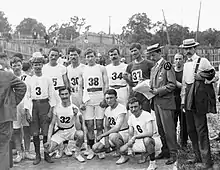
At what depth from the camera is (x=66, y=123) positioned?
22.1 feet

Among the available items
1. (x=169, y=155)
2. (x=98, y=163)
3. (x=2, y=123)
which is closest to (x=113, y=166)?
(x=98, y=163)

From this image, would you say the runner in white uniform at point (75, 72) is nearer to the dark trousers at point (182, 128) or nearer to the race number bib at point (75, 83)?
the race number bib at point (75, 83)

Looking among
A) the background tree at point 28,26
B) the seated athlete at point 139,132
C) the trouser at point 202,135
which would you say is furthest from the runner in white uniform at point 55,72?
the background tree at point 28,26

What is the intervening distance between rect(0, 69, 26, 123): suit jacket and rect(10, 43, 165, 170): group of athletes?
1.34 metres

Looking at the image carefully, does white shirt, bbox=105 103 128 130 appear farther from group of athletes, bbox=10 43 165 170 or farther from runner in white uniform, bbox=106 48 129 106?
runner in white uniform, bbox=106 48 129 106

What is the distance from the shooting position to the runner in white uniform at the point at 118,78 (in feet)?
22.9

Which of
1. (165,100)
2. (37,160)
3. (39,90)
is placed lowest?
(37,160)

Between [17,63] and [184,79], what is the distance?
3135mm

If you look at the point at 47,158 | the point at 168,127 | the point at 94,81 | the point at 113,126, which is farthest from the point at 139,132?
the point at 47,158

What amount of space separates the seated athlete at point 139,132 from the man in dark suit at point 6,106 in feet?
6.52

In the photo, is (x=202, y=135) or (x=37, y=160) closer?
(x=202, y=135)

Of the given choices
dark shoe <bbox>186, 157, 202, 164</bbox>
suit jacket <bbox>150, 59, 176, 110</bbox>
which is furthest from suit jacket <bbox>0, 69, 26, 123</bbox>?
dark shoe <bbox>186, 157, 202, 164</bbox>

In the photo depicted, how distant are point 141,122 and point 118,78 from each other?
1.20 meters

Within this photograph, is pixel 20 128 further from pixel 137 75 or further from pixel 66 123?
pixel 137 75
